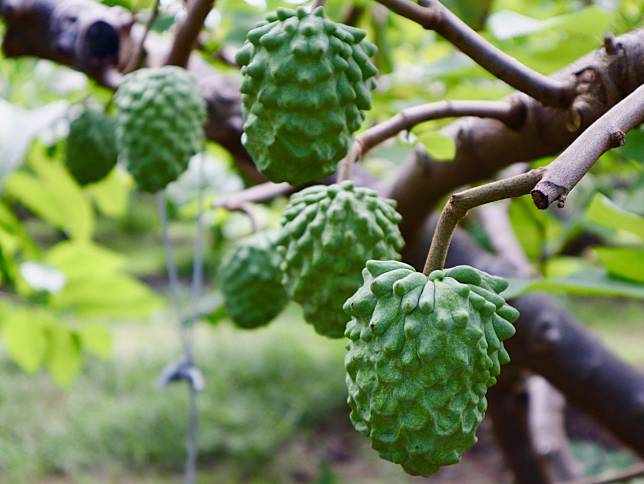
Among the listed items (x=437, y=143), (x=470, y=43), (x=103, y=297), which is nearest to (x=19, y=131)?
(x=437, y=143)

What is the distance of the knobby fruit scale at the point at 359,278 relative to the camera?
48 cm

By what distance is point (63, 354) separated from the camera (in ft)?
5.89

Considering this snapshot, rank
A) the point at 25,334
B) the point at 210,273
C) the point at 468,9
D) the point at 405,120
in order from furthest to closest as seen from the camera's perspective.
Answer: the point at 210,273 < the point at 25,334 < the point at 468,9 < the point at 405,120

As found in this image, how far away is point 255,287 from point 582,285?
0.37 m

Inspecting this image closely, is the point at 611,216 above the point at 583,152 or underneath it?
underneath

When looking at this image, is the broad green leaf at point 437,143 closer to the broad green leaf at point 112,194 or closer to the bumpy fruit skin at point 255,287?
the bumpy fruit skin at point 255,287

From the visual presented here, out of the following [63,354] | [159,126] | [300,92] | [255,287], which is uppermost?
[300,92]

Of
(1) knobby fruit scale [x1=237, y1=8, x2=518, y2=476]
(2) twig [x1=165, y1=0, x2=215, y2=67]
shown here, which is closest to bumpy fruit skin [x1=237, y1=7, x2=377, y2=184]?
(1) knobby fruit scale [x1=237, y1=8, x2=518, y2=476]

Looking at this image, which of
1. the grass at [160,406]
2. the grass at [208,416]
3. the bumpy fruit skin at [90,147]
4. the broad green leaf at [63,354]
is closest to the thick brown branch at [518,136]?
the bumpy fruit skin at [90,147]

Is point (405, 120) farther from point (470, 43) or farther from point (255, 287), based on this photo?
point (255, 287)

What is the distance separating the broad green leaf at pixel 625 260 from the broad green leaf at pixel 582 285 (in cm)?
1

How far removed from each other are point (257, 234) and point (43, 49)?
1.58 feet

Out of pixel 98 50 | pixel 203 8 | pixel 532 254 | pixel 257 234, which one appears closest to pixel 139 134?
pixel 203 8

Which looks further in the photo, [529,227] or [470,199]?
[529,227]
